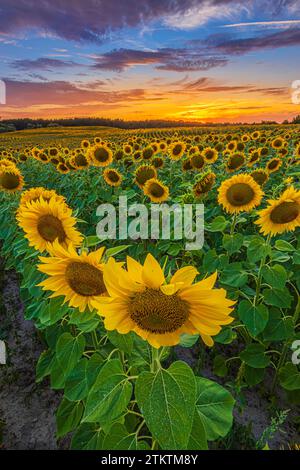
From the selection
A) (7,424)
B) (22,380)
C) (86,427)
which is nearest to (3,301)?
(22,380)

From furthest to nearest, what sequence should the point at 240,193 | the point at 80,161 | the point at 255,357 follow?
the point at 80,161, the point at 240,193, the point at 255,357

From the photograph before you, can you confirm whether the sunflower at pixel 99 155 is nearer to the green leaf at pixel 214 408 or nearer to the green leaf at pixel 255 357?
the green leaf at pixel 255 357

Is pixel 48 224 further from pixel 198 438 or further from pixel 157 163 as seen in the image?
pixel 157 163

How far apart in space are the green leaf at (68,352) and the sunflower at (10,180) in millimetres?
3341

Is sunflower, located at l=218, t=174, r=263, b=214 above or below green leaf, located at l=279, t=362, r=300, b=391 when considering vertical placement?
above

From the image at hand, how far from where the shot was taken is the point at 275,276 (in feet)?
9.70

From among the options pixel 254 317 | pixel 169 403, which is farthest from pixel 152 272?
pixel 254 317

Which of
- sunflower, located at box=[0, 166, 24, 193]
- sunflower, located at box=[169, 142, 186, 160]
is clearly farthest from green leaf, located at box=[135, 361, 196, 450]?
sunflower, located at box=[169, 142, 186, 160]

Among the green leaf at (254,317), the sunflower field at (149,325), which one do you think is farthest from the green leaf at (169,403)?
the green leaf at (254,317)

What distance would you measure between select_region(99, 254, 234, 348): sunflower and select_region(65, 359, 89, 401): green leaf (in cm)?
96

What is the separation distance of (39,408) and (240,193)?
122 inches

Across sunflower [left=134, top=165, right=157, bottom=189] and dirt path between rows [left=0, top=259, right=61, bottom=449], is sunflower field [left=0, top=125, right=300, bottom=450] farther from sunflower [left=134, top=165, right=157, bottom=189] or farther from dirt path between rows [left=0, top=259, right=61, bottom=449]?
dirt path between rows [left=0, top=259, right=61, bottom=449]

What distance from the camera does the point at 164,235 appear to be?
374 cm

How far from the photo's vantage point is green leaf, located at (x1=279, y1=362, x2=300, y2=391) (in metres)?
2.93
